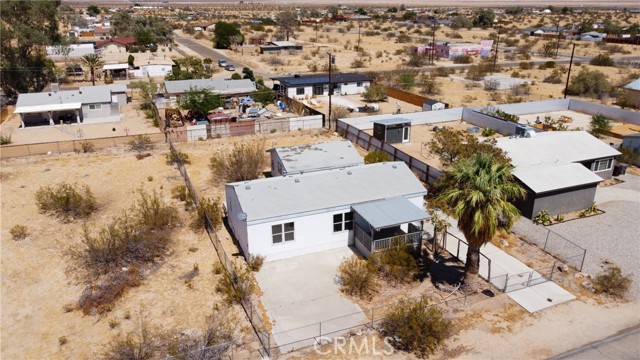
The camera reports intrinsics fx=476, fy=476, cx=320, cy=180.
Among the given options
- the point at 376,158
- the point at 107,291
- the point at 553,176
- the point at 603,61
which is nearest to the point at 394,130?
the point at 376,158

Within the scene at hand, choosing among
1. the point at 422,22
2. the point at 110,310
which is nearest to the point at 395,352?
the point at 110,310

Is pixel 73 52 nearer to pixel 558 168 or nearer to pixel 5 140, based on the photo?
pixel 5 140

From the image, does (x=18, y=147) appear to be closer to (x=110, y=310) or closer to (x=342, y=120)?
(x=110, y=310)

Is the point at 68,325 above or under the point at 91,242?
under

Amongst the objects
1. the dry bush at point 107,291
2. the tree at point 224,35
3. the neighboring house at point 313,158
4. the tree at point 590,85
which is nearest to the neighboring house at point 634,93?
the tree at point 590,85

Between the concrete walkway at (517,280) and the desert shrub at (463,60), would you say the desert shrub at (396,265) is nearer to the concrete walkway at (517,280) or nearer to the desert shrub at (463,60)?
the concrete walkway at (517,280)

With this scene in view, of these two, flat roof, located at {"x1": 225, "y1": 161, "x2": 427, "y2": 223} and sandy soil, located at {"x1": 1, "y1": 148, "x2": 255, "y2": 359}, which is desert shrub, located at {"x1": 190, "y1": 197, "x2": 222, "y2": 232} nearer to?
sandy soil, located at {"x1": 1, "y1": 148, "x2": 255, "y2": 359}
